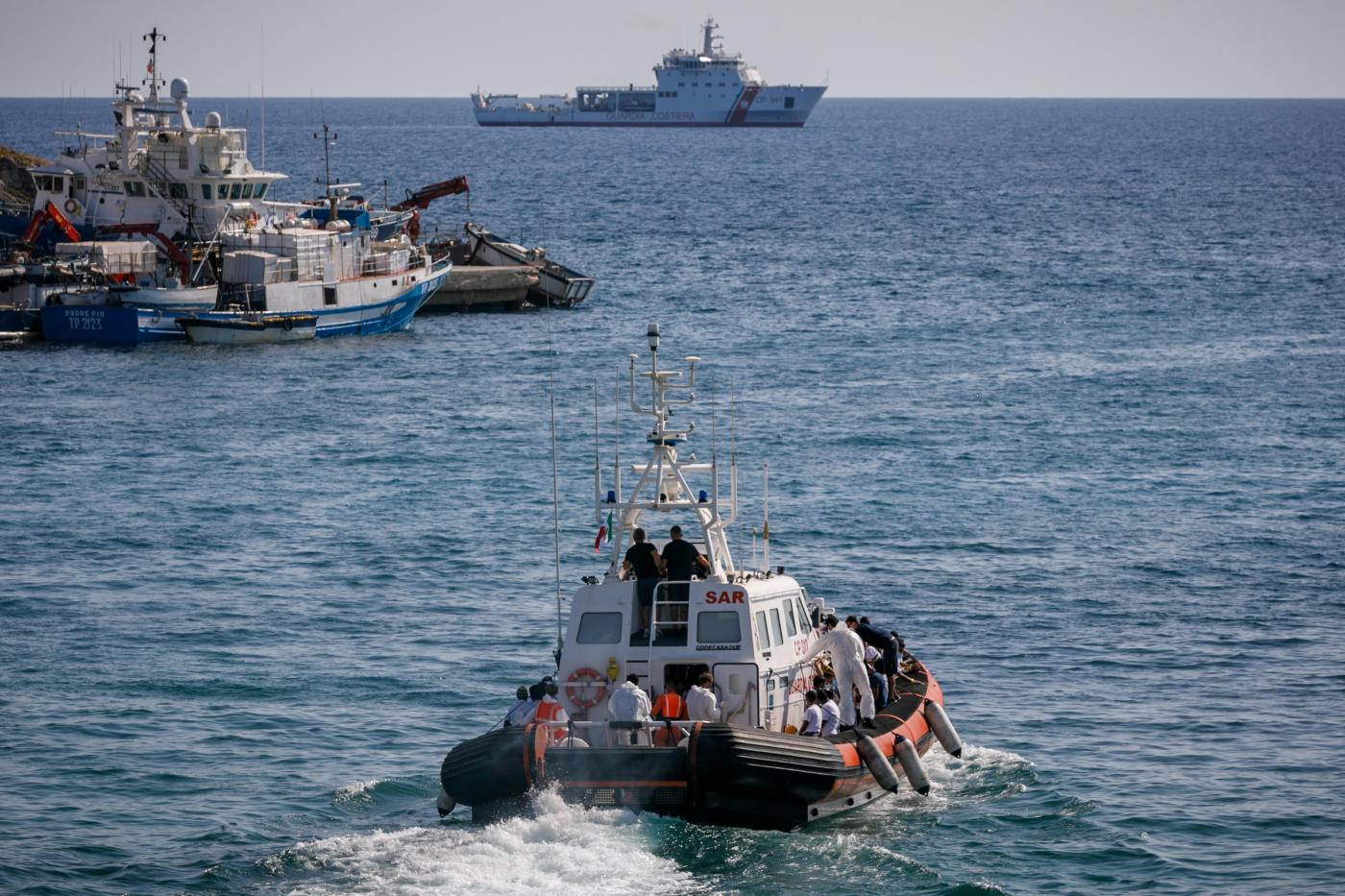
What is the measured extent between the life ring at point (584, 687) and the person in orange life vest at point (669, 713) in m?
0.79

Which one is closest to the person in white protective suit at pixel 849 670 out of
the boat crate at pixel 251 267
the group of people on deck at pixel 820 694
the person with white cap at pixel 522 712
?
the group of people on deck at pixel 820 694

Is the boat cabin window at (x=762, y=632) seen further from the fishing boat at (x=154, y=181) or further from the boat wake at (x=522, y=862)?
the fishing boat at (x=154, y=181)

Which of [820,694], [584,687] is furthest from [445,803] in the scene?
[820,694]

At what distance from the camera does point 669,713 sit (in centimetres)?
2295

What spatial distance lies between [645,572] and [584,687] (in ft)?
5.76

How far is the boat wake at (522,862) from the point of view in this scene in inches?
821

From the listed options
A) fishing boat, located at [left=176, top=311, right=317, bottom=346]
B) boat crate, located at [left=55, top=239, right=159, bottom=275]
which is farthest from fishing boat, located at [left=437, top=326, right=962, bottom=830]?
boat crate, located at [left=55, top=239, right=159, bottom=275]

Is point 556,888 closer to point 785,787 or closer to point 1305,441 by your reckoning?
point 785,787

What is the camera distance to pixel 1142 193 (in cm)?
14650

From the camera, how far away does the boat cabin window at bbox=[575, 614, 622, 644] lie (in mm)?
24016

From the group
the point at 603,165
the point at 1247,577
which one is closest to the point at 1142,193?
the point at 603,165

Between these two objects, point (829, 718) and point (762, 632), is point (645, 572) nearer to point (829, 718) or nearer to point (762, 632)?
point (762, 632)

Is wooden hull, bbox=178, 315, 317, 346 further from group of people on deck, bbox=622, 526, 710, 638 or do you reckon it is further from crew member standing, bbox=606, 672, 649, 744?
crew member standing, bbox=606, 672, 649, 744

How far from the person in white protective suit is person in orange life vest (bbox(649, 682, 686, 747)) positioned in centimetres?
242
